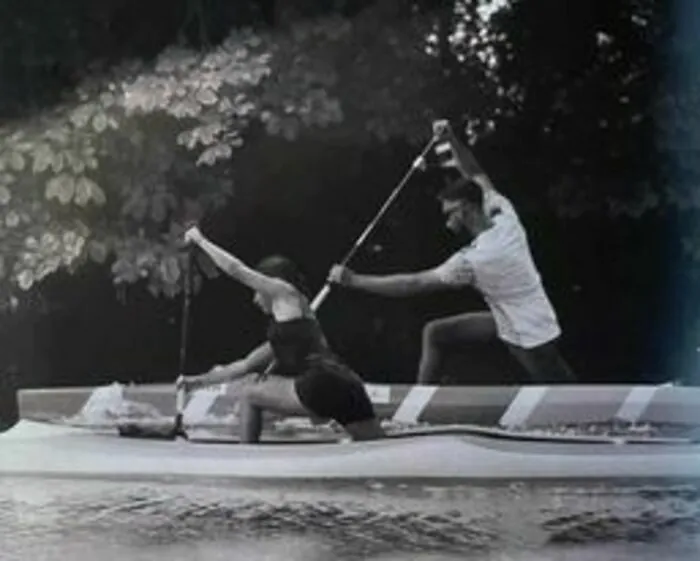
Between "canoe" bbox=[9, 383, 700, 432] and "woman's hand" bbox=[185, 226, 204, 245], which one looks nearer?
"canoe" bbox=[9, 383, 700, 432]

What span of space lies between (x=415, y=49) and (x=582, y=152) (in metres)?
0.48

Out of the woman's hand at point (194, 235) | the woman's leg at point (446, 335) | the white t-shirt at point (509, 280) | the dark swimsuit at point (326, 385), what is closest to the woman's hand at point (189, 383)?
the dark swimsuit at point (326, 385)

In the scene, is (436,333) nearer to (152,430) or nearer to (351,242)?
(351,242)

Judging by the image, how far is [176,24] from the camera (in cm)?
342

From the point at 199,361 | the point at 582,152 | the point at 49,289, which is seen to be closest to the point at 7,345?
the point at 49,289

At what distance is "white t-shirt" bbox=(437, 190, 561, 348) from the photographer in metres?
3.31

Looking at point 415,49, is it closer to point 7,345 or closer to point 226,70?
point 226,70

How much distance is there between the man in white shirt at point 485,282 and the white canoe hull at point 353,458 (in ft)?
0.58

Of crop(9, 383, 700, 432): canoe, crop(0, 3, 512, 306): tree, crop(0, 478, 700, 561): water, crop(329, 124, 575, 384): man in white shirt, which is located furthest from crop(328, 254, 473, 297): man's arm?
crop(0, 478, 700, 561): water

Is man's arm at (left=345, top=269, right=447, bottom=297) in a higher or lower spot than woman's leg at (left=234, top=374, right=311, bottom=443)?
higher

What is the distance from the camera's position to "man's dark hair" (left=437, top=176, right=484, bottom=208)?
3334 millimetres

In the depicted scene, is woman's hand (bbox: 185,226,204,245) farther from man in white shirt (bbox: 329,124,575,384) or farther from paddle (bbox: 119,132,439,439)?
man in white shirt (bbox: 329,124,575,384)

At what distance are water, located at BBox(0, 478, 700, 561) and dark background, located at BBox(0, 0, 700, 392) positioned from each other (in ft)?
0.91

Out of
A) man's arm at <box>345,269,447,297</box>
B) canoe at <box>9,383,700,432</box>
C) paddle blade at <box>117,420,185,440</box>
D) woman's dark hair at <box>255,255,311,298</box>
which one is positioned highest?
woman's dark hair at <box>255,255,311,298</box>
